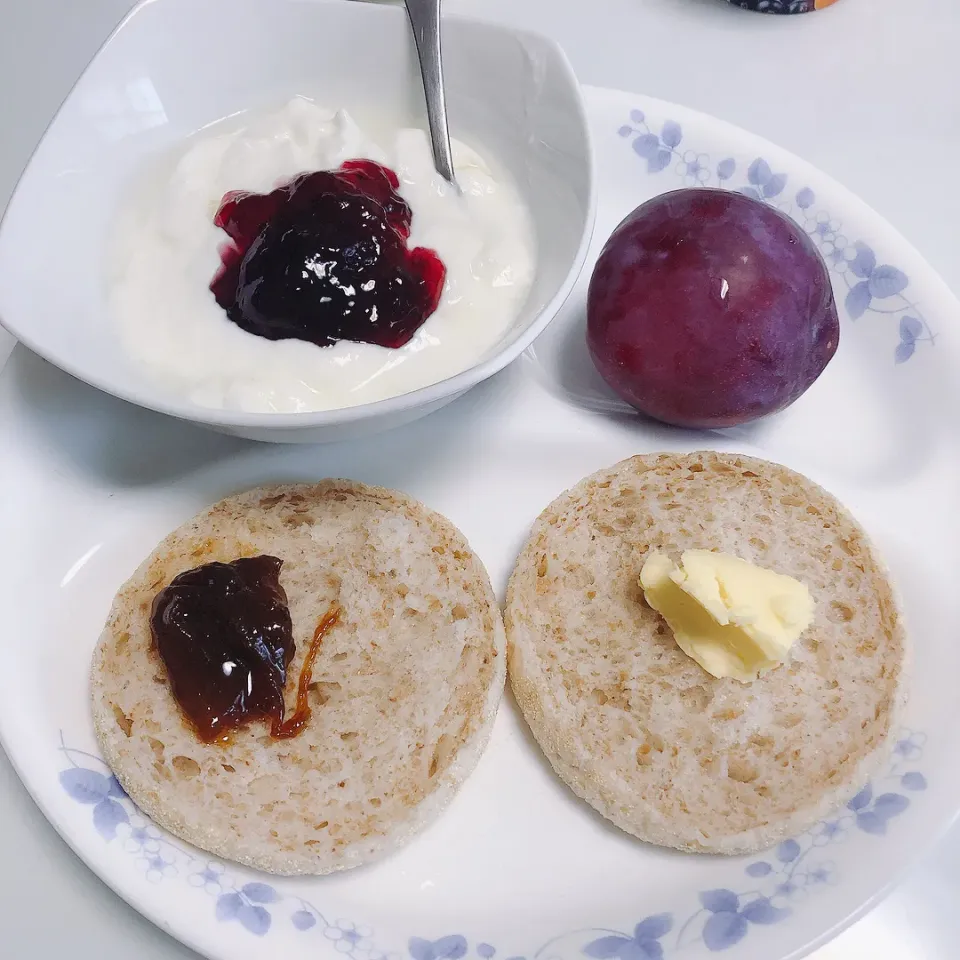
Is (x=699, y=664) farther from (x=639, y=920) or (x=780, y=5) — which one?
(x=780, y=5)

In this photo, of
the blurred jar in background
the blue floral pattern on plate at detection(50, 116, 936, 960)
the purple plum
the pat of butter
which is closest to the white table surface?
the blurred jar in background

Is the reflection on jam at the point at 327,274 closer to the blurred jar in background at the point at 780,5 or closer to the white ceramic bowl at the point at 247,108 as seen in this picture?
the white ceramic bowl at the point at 247,108

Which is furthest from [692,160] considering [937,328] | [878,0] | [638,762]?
[638,762]

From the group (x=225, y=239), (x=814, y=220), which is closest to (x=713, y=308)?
(x=814, y=220)

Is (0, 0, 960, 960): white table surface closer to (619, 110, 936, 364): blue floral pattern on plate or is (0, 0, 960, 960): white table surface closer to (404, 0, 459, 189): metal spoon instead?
(619, 110, 936, 364): blue floral pattern on plate

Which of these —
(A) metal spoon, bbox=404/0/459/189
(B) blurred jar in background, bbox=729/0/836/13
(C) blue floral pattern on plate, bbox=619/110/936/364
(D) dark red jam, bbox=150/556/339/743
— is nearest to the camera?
(D) dark red jam, bbox=150/556/339/743

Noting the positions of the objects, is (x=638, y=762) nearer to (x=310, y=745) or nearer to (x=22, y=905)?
(x=310, y=745)
